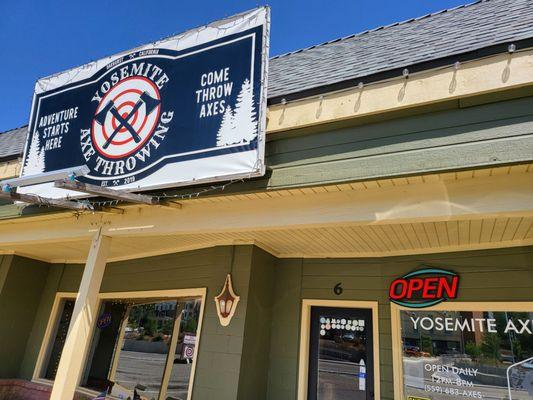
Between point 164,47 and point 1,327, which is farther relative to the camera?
point 1,327

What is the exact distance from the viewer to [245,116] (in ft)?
14.6

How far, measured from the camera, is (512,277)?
4.89 metres

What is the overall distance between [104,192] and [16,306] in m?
6.30

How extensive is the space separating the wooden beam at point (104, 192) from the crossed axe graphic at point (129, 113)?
3.32 feet

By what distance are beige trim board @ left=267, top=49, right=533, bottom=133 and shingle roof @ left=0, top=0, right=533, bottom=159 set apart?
15cm

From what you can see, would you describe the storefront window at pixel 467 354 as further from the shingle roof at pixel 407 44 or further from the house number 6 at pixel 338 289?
the shingle roof at pixel 407 44

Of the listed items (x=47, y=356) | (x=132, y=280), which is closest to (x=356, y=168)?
(x=132, y=280)

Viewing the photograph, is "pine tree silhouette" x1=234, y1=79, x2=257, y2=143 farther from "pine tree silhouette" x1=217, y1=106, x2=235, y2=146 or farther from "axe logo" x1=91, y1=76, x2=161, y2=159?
"axe logo" x1=91, y1=76, x2=161, y2=159

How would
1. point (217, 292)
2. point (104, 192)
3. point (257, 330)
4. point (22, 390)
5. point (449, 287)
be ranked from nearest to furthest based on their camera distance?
1. point (104, 192)
2. point (449, 287)
3. point (257, 330)
4. point (217, 292)
5. point (22, 390)

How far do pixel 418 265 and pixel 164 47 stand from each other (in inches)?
188

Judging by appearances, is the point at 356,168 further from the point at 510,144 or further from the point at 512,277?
the point at 512,277

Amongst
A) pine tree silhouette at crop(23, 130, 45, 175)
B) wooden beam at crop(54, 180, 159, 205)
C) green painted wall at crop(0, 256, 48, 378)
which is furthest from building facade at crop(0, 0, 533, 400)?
green painted wall at crop(0, 256, 48, 378)

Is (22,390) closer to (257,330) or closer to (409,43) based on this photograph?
(257,330)

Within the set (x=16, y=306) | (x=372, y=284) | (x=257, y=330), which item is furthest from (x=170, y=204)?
(x=16, y=306)
